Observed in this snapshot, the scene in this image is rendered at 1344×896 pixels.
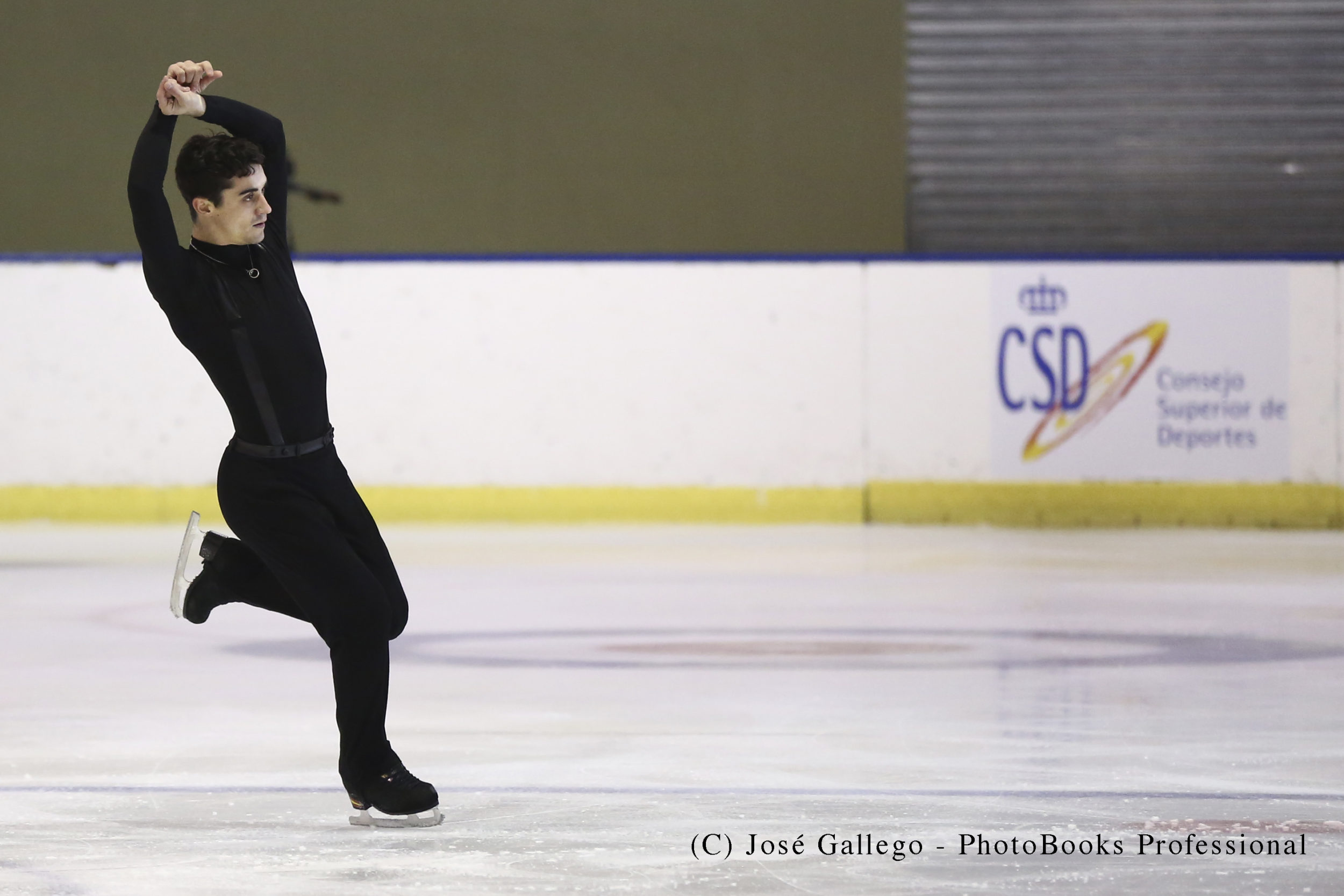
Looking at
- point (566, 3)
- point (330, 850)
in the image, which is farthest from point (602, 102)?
point (330, 850)

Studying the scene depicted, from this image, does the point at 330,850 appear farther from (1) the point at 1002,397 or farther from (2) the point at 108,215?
(2) the point at 108,215

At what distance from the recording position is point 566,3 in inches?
640

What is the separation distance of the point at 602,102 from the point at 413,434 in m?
5.06

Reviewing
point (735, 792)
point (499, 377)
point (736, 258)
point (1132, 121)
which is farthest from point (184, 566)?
point (1132, 121)

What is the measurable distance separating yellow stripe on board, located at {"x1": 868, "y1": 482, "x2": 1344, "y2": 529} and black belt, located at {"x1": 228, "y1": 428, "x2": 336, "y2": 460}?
8.54 metres

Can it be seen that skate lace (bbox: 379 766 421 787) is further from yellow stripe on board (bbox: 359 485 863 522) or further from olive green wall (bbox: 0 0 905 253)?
olive green wall (bbox: 0 0 905 253)

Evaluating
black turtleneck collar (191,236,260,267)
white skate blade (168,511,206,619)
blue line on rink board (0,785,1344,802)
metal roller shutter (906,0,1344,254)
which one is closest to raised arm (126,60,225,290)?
black turtleneck collar (191,236,260,267)

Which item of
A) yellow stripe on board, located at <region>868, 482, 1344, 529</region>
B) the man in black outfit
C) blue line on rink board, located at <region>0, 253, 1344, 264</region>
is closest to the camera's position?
the man in black outfit

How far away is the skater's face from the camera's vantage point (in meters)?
3.59

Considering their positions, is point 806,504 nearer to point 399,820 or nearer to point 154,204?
point 399,820

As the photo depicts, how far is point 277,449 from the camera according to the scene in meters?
3.60

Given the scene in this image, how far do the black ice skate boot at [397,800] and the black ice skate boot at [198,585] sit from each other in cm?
51

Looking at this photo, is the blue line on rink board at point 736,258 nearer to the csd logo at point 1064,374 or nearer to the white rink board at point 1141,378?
the white rink board at point 1141,378

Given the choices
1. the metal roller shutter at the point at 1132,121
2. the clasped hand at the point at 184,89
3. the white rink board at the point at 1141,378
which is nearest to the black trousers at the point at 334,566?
the clasped hand at the point at 184,89
